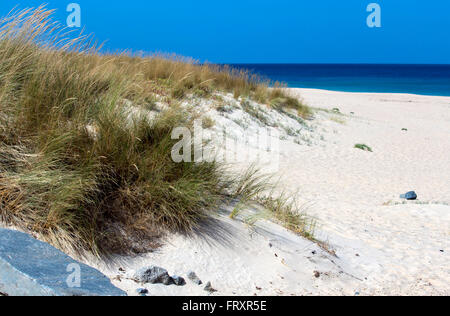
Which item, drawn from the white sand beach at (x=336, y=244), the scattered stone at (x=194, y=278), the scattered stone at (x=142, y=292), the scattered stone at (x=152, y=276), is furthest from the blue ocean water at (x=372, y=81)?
the scattered stone at (x=142, y=292)

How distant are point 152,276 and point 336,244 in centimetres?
239

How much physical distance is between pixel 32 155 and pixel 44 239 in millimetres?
743

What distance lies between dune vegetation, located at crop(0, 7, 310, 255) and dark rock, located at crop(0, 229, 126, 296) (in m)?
0.32

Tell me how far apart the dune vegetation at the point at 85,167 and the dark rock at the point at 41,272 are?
0.32m

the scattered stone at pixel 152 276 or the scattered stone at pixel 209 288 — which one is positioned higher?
the scattered stone at pixel 152 276

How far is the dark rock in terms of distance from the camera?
107 inches

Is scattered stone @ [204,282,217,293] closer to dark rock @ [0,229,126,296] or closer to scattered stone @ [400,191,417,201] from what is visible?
dark rock @ [0,229,126,296]

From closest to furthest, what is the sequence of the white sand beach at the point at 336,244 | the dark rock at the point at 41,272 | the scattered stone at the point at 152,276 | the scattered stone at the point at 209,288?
the dark rock at the point at 41,272 < the scattered stone at the point at 152,276 < the scattered stone at the point at 209,288 < the white sand beach at the point at 336,244

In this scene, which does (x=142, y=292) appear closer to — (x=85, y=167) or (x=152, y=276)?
(x=152, y=276)

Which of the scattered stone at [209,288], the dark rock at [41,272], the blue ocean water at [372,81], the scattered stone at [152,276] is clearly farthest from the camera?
the blue ocean water at [372,81]

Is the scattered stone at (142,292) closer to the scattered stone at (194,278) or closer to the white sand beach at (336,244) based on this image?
the white sand beach at (336,244)

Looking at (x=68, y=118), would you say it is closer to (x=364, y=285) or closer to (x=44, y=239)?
(x=44, y=239)

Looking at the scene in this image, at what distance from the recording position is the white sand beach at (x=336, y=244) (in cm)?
379
